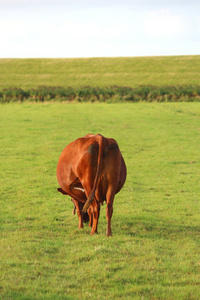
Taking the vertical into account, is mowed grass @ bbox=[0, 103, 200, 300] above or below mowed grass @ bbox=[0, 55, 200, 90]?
below

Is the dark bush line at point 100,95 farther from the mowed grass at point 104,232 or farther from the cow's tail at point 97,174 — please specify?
the cow's tail at point 97,174

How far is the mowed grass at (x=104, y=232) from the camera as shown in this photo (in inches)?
181

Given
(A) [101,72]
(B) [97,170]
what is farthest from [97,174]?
(A) [101,72]

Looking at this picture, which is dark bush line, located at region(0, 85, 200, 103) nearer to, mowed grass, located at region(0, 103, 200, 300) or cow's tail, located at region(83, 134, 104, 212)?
mowed grass, located at region(0, 103, 200, 300)

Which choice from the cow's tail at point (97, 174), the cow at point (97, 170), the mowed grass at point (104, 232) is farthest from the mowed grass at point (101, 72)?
the cow's tail at point (97, 174)

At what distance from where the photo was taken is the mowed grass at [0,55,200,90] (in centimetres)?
5753

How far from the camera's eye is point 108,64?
74500mm

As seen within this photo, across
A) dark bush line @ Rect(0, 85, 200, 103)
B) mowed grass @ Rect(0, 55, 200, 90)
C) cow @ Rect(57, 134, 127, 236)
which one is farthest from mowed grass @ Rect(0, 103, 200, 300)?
mowed grass @ Rect(0, 55, 200, 90)

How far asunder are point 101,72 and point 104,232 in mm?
62083

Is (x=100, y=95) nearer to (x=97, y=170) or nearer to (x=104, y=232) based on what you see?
(x=104, y=232)

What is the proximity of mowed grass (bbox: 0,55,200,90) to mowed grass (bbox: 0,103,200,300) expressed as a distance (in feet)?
129

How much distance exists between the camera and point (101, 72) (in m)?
67.2

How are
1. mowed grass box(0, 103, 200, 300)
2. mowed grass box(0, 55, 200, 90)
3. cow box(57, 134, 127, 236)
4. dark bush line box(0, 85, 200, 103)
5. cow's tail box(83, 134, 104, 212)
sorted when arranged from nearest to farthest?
mowed grass box(0, 103, 200, 300), cow's tail box(83, 134, 104, 212), cow box(57, 134, 127, 236), dark bush line box(0, 85, 200, 103), mowed grass box(0, 55, 200, 90)

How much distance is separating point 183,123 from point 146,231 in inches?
761
